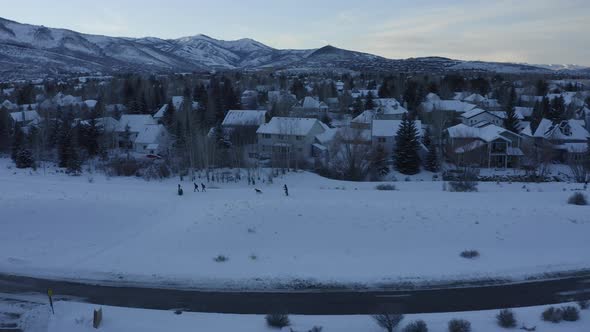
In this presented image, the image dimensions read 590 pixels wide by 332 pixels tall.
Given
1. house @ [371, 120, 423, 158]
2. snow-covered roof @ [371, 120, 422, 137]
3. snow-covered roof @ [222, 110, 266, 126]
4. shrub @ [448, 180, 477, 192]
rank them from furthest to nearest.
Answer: snow-covered roof @ [222, 110, 266, 126], snow-covered roof @ [371, 120, 422, 137], house @ [371, 120, 423, 158], shrub @ [448, 180, 477, 192]

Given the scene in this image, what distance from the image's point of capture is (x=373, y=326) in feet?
35.2

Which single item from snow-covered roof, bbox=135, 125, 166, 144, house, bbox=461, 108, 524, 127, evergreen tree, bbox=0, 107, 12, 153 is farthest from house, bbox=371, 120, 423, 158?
evergreen tree, bbox=0, 107, 12, 153

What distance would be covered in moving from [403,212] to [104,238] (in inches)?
472

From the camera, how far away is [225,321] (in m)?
11.3

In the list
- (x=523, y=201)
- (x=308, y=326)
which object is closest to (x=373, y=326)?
(x=308, y=326)

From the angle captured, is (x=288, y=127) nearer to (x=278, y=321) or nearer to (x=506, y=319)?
(x=278, y=321)

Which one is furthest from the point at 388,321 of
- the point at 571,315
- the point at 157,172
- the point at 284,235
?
the point at 157,172

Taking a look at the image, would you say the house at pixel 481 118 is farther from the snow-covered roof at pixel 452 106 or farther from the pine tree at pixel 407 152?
the pine tree at pixel 407 152

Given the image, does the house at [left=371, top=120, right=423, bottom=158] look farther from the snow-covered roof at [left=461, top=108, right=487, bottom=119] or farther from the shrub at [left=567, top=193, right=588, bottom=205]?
the shrub at [left=567, top=193, right=588, bottom=205]

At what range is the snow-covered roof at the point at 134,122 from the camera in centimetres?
4053

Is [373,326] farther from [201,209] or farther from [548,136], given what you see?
[548,136]

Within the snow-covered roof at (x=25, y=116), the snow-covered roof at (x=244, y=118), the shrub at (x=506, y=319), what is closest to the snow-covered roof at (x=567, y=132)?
the snow-covered roof at (x=244, y=118)

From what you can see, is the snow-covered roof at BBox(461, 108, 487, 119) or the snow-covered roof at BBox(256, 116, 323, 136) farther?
the snow-covered roof at BBox(461, 108, 487, 119)

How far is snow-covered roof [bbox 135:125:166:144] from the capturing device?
37875 millimetres
